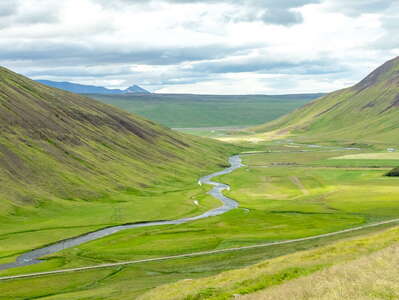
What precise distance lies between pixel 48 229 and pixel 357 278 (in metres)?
96.4

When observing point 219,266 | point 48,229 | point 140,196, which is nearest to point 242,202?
point 140,196

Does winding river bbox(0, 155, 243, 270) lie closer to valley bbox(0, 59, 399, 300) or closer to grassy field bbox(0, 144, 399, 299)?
valley bbox(0, 59, 399, 300)

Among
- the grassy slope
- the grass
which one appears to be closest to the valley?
the grassy slope

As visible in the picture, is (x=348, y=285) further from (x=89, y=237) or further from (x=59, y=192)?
(x=59, y=192)

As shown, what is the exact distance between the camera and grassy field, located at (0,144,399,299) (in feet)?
171

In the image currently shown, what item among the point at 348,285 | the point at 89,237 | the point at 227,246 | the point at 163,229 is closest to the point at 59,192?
the point at 89,237

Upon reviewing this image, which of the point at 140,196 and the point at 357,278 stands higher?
the point at 357,278

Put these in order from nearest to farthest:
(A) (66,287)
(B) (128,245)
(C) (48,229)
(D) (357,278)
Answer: (D) (357,278) → (A) (66,287) → (B) (128,245) → (C) (48,229)

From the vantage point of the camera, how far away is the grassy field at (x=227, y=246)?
5212 cm

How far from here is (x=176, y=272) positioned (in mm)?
77125

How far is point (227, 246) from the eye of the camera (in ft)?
318

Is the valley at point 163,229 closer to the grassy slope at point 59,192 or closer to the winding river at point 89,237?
the winding river at point 89,237

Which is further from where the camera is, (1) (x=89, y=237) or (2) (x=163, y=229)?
(2) (x=163, y=229)

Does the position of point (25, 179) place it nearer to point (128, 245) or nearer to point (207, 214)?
point (207, 214)
